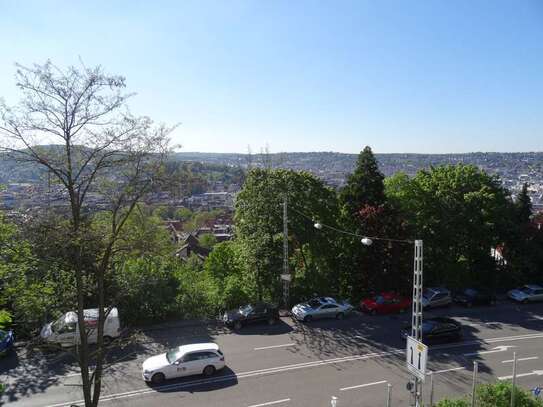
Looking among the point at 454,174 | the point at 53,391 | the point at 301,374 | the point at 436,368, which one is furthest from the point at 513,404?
the point at 454,174

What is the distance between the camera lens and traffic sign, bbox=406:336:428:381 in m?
11.6

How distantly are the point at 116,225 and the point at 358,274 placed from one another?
18930mm

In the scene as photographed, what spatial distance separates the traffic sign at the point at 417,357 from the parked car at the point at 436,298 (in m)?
14.6

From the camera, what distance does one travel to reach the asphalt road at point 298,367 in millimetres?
15133

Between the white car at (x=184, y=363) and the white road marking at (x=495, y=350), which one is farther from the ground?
the white car at (x=184, y=363)

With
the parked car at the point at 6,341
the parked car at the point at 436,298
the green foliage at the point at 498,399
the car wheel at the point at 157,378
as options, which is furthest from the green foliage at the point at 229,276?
the green foliage at the point at 498,399

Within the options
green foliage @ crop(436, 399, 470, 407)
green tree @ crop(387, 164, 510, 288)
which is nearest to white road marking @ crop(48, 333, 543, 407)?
green foliage @ crop(436, 399, 470, 407)

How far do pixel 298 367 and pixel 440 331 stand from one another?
7500 millimetres

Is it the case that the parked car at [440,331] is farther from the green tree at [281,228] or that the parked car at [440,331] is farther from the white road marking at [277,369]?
the green tree at [281,228]

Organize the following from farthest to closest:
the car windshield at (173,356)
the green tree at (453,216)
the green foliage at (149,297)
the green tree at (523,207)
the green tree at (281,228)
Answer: the green tree at (523,207)
the green tree at (453,216)
the green tree at (281,228)
the green foliage at (149,297)
the car windshield at (173,356)

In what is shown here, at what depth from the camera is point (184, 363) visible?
1630 centimetres

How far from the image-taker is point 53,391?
15172mm

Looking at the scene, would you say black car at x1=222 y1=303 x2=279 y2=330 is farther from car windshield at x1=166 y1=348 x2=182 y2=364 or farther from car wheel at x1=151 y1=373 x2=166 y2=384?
car wheel at x1=151 y1=373 x2=166 y2=384

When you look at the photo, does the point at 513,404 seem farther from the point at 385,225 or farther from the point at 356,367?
the point at 385,225
